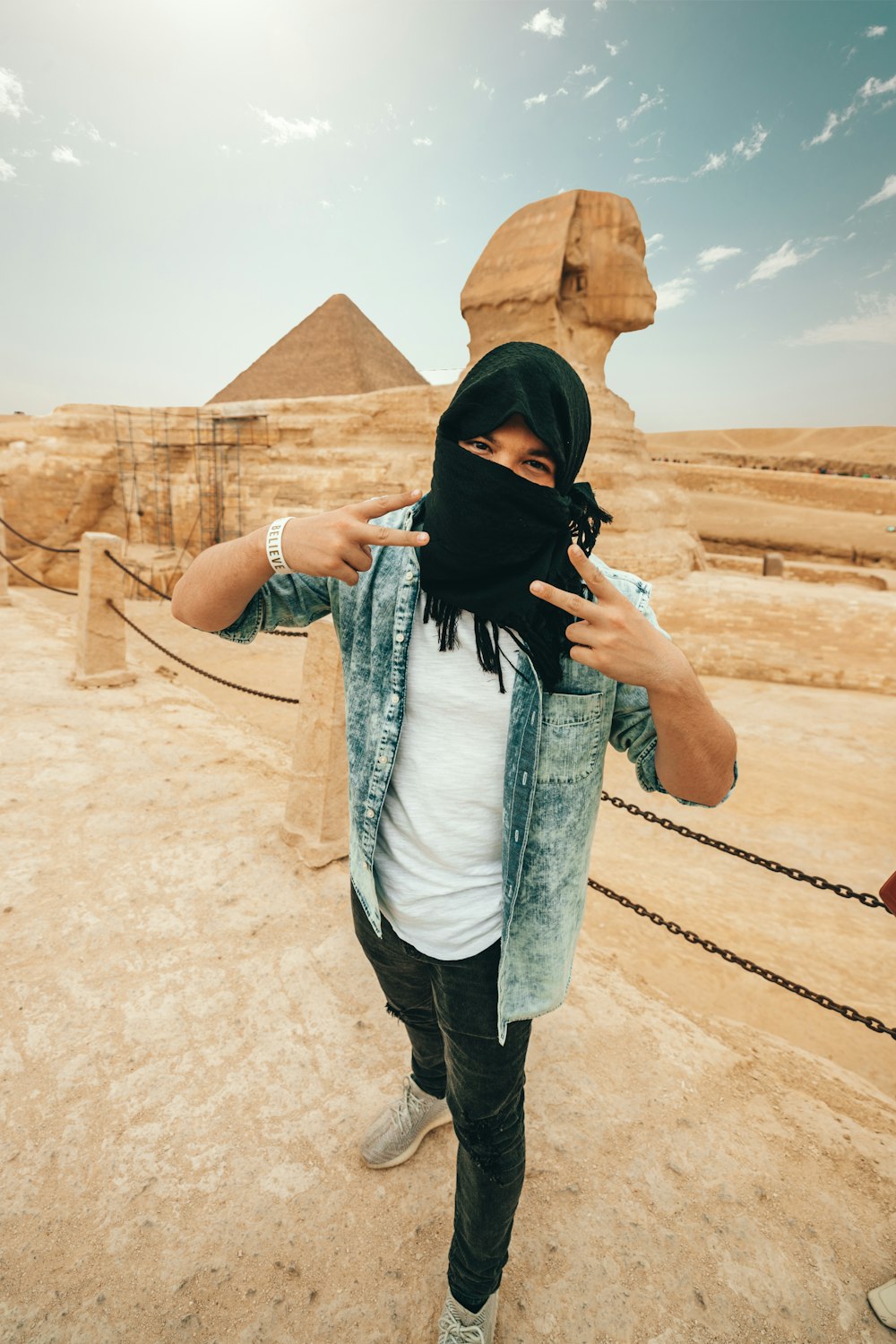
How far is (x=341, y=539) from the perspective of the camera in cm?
101

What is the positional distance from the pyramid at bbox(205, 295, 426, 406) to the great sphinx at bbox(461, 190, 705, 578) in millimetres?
11724

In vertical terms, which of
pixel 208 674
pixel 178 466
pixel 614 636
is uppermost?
pixel 178 466

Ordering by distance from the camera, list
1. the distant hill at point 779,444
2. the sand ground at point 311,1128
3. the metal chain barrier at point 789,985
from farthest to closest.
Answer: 1. the distant hill at point 779,444
2. the metal chain barrier at point 789,985
3. the sand ground at point 311,1128

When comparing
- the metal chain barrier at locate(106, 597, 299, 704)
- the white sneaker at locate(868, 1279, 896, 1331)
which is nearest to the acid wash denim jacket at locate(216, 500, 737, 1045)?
the white sneaker at locate(868, 1279, 896, 1331)

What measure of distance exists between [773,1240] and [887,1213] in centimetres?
37

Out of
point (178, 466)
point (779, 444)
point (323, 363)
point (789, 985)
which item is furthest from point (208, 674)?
point (779, 444)

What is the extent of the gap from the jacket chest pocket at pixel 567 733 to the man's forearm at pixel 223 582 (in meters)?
0.58

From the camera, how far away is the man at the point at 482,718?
3.36 feet

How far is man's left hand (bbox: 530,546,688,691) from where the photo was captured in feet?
2.79

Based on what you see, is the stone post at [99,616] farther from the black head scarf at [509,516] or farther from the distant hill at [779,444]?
the distant hill at [779,444]

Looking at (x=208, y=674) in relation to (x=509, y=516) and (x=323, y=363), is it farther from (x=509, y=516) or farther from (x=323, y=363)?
(x=323, y=363)

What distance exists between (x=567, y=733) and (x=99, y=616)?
5129 mm

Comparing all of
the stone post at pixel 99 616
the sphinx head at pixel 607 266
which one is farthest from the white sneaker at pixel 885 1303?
the sphinx head at pixel 607 266

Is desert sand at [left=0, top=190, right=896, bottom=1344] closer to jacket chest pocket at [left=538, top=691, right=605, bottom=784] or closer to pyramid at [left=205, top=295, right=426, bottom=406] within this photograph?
jacket chest pocket at [left=538, top=691, right=605, bottom=784]
